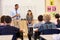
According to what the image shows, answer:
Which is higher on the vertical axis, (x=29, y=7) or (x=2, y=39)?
(x=29, y=7)

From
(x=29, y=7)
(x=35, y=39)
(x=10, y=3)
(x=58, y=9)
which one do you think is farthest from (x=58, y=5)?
(x=35, y=39)

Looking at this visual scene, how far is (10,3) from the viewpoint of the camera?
997cm

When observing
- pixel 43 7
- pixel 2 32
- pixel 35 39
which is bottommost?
pixel 35 39

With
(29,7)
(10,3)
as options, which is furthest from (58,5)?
(10,3)

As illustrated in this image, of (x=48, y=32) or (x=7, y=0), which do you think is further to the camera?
(x=7, y=0)

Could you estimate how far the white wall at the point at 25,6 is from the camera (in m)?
9.92

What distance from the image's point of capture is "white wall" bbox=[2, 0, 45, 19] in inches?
391

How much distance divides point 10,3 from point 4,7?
37 centimetres

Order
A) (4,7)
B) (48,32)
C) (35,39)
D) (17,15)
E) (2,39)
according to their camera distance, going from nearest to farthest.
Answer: (2,39) < (48,32) < (35,39) < (17,15) < (4,7)

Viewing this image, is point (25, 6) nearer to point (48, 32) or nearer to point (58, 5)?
point (58, 5)

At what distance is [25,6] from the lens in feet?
33.0

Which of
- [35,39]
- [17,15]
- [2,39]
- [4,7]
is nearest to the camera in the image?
[2,39]

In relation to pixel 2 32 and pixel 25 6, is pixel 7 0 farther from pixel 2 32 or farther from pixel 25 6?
pixel 2 32

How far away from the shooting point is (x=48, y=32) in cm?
479
